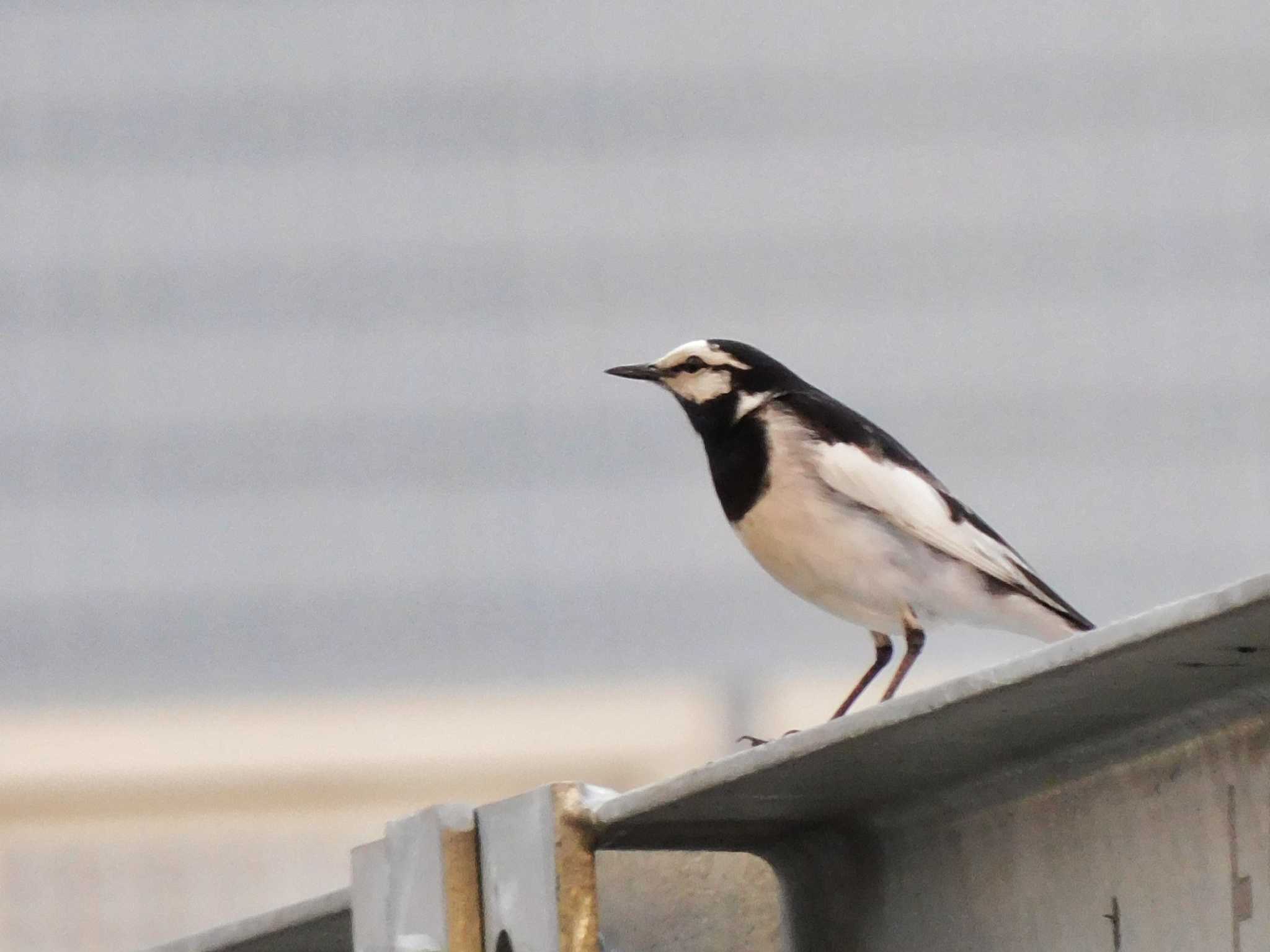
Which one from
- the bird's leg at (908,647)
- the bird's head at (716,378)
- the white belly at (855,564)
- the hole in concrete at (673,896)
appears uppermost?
the bird's head at (716,378)

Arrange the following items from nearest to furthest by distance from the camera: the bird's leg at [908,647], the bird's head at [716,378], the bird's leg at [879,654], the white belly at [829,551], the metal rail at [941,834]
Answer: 1. the metal rail at [941,834]
2. the white belly at [829,551]
3. the bird's leg at [908,647]
4. the bird's leg at [879,654]
5. the bird's head at [716,378]

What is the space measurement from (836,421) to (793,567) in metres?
0.44

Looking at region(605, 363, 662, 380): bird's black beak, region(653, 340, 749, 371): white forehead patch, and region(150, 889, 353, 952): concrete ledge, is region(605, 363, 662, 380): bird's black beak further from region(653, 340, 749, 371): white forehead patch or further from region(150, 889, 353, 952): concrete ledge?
region(150, 889, 353, 952): concrete ledge

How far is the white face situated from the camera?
4.87m

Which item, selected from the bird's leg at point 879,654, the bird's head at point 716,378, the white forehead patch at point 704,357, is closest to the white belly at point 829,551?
the bird's leg at point 879,654

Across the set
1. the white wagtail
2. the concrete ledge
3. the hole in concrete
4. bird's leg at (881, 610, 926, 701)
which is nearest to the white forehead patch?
the white wagtail

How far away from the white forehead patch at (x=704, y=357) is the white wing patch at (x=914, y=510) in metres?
0.58

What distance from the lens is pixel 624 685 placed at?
11.1 meters

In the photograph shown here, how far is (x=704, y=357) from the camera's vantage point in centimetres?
494

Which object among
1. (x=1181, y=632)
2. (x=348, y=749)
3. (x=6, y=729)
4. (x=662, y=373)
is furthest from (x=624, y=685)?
(x=1181, y=632)

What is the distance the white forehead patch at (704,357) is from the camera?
4.93 meters

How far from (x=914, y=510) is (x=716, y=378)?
30.2 inches

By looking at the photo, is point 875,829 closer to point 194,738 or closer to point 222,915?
point 222,915

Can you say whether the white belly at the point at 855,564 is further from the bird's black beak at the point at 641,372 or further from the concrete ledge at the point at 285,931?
the concrete ledge at the point at 285,931
